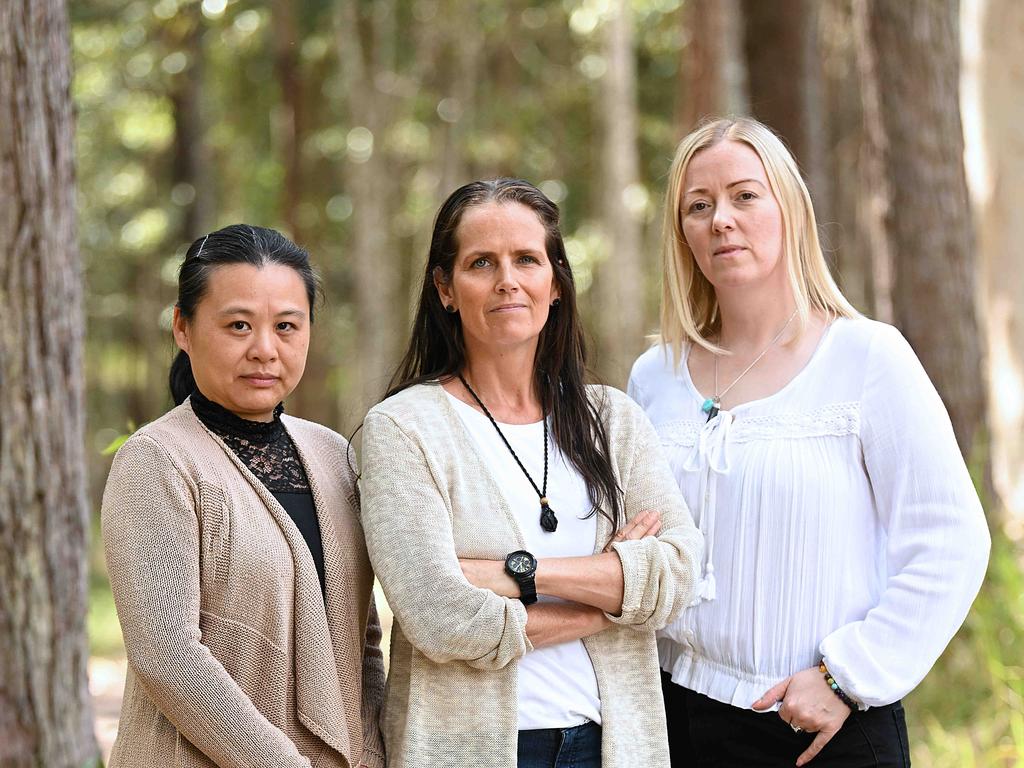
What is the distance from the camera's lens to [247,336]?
279 centimetres

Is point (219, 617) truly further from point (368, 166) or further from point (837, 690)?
point (368, 166)

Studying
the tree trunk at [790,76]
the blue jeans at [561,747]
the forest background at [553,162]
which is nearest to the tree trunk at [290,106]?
the forest background at [553,162]

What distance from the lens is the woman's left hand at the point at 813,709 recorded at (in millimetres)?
2961

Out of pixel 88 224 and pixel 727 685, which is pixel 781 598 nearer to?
pixel 727 685

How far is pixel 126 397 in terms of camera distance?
110 ft

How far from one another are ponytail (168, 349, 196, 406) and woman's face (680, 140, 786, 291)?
1.35 metres

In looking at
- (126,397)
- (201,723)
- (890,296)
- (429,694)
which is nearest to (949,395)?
(890,296)

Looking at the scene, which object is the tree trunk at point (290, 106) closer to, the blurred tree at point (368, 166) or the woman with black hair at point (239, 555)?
the blurred tree at point (368, 166)

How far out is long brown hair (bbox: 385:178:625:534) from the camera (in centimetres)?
305

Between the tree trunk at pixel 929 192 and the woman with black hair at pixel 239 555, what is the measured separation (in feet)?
17.1

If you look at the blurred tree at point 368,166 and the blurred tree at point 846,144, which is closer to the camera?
the blurred tree at point 368,166

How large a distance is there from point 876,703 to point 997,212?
7.33 m

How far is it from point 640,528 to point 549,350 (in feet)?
1.78

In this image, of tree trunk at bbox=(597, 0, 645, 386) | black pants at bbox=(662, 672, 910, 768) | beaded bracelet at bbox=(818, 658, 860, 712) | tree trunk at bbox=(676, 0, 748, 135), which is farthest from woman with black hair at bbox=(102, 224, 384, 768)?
tree trunk at bbox=(597, 0, 645, 386)
